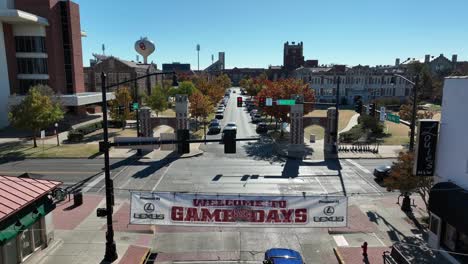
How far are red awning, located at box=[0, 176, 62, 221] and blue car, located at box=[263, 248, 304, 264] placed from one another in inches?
389

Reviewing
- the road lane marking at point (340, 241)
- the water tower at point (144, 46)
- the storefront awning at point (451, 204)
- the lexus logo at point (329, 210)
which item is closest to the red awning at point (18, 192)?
the lexus logo at point (329, 210)

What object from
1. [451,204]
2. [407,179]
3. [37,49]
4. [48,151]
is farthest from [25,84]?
[451,204]

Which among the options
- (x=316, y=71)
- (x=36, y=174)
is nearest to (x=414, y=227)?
(x=36, y=174)

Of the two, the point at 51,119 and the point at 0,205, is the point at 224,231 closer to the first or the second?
the point at 0,205

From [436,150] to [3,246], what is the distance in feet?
62.0

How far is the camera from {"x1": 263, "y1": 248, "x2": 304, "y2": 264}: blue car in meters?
13.5

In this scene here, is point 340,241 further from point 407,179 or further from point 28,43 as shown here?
point 28,43

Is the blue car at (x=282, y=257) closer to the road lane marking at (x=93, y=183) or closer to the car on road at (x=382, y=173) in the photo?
the car on road at (x=382, y=173)

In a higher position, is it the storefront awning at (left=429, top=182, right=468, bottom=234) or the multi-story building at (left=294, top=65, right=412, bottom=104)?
the multi-story building at (left=294, top=65, right=412, bottom=104)

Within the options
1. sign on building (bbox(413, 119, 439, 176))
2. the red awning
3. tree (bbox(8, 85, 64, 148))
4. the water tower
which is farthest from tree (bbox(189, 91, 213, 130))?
the water tower

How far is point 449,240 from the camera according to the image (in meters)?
15.1

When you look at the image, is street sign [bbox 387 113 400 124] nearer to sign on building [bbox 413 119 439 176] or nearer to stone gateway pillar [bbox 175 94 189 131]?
sign on building [bbox 413 119 439 176]

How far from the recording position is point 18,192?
14.3 metres

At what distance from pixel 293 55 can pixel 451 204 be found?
151m
